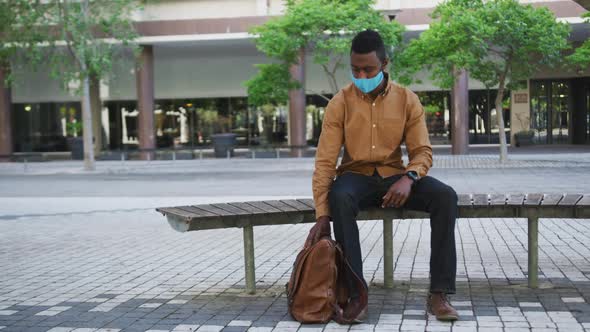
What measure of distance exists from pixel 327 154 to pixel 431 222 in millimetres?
849

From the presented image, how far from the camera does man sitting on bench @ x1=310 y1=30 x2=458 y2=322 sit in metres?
4.75

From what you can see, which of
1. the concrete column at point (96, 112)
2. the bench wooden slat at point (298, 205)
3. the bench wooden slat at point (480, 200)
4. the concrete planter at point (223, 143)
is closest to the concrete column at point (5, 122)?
the concrete column at point (96, 112)

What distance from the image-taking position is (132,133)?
38.8m

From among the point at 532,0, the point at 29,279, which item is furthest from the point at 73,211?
the point at 532,0

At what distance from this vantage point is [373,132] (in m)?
5.11

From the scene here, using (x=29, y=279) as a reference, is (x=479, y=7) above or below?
above

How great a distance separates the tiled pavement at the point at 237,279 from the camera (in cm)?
481

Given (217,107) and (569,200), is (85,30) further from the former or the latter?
(569,200)

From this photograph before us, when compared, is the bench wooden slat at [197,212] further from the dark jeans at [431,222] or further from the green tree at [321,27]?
the green tree at [321,27]

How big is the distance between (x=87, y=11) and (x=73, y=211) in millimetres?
14416

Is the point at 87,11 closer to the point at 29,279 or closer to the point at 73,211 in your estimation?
the point at 73,211

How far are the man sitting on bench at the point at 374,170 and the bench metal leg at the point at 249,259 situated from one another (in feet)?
2.77

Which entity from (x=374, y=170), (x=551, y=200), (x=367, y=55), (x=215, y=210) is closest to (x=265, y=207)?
(x=215, y=210)

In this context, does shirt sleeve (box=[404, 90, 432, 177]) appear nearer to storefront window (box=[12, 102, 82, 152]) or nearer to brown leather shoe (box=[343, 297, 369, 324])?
brown leather shoe (box=[343, 297, 369, 324])
